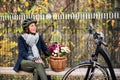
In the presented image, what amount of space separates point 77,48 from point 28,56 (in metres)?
1.22

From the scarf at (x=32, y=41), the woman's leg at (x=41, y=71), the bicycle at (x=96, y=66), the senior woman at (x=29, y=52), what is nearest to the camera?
the bicycle at (x=96, y=66)

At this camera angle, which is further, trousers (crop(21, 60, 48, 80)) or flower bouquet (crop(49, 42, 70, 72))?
flower bouquet (crop(49, 42, 70, 72))

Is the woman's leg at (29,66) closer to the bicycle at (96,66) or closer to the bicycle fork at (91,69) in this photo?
the bicycle at (96,66)

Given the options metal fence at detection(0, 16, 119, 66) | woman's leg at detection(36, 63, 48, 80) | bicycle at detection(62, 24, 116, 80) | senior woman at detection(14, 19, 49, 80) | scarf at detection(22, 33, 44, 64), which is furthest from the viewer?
metal fence at detection(0, 16, 119, 66)

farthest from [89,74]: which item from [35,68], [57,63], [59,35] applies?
[59,35]

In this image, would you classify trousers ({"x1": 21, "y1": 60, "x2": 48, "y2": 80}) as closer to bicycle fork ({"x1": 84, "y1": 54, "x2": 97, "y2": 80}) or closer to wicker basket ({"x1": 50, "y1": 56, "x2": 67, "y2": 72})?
wicker basket ({"x1": 50, "y1": 56, "x2": 67, "y2": 72})

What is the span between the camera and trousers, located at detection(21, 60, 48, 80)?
508 centimetres

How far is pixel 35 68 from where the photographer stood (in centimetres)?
516

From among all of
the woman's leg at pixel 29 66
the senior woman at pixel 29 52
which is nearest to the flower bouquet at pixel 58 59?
the senior woman at pixel 29 52

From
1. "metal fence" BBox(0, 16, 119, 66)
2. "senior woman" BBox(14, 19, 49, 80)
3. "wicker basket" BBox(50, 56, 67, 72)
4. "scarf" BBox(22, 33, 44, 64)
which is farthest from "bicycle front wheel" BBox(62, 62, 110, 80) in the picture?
"metal fence" BBox(0, 16, 119, 66)

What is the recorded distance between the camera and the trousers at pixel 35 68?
16.7 ft

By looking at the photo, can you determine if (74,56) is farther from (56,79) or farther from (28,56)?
(28,56)

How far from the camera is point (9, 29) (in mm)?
6238

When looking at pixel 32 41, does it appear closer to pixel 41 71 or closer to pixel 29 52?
pixel 29 52
